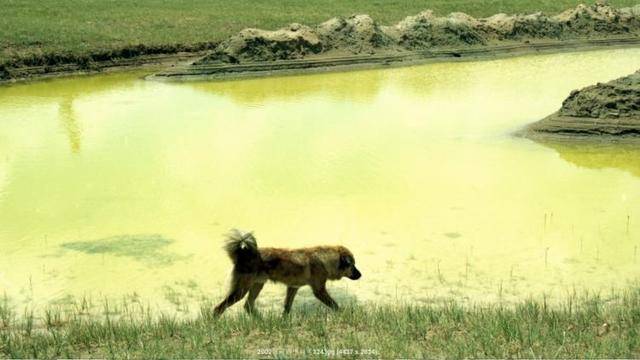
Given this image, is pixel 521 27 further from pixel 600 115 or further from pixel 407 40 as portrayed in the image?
pixel 600 115

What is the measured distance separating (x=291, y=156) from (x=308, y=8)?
69.1 feet

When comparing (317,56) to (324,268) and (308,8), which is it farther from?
(324,268)

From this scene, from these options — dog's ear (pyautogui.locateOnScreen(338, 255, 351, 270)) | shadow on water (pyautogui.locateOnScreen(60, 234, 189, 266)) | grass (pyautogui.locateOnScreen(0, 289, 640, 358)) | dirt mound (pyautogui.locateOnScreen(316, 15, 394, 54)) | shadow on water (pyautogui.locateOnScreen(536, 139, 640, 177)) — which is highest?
dirt mound (pyautogui.locateOnScreen(316, 15, 394, 54))

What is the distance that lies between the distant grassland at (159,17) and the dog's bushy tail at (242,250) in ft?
58.4

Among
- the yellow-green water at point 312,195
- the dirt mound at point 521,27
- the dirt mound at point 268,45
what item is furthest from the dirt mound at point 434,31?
the yellow-green water at point 312,195

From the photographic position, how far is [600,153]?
45.7ft

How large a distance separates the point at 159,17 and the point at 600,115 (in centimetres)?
1819

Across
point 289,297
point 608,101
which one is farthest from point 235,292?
point 608,101

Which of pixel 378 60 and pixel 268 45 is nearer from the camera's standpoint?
pixel 268 45

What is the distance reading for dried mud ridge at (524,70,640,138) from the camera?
15.0m

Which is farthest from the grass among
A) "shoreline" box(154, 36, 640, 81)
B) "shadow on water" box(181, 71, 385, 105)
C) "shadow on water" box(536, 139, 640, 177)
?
"shoreline" box(154, 36, 640, 81)

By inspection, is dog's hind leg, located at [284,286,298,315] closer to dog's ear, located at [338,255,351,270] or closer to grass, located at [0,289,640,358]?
grass, located at [0,289,640,358]

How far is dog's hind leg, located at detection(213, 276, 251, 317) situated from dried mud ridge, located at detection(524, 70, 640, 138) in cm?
948

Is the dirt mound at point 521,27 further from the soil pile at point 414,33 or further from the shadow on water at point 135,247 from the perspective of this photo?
the shadow on water at point 135,247
